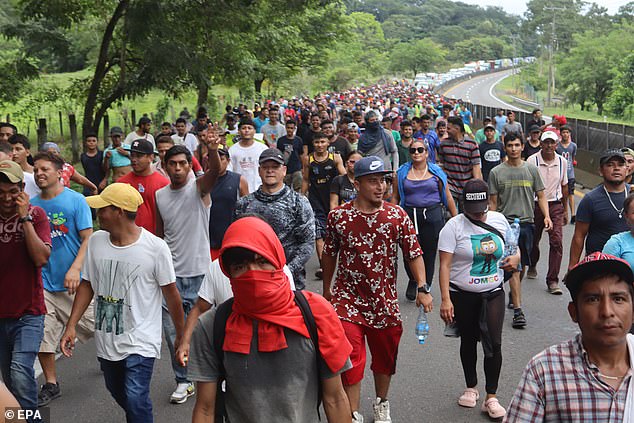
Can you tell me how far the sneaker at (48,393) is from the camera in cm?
606

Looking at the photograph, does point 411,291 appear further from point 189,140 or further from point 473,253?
point 189,140

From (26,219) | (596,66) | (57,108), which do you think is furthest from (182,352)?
(596,66)

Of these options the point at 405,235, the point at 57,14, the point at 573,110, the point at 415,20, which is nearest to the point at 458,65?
the point at 415,20

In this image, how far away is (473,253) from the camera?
5.65 m

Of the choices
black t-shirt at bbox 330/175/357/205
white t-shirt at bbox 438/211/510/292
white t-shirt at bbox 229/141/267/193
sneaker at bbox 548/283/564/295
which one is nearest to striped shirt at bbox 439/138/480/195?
sneaker at bbox 548/283/564/295

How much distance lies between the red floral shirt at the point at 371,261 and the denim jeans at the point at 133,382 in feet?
4.53

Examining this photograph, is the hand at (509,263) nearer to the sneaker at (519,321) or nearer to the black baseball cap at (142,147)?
the sneaker at (519,321)

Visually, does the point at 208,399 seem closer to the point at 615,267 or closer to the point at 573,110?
the point at 615,267

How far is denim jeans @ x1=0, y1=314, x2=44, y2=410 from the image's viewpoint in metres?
4.89

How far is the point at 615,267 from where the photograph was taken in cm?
270

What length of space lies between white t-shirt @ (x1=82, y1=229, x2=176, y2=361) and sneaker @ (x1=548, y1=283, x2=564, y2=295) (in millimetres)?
5624

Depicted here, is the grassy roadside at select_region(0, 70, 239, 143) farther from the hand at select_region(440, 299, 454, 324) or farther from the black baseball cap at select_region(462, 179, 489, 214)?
the hand at select_region(440, 299, 454, 324)

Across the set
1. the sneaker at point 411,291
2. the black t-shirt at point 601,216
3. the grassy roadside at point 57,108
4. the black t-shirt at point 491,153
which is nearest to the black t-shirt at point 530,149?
the black t-shirt at point 491,153

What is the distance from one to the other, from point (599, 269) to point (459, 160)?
738 centimetres
